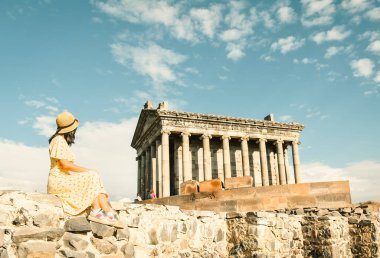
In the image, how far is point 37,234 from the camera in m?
3.68

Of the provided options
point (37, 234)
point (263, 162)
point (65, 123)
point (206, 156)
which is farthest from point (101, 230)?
point (263, 162)

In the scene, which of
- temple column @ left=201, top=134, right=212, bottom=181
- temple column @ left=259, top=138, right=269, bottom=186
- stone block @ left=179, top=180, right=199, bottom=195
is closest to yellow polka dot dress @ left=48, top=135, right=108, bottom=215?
stone block @ left=179, top=180, right=199, bottom=195

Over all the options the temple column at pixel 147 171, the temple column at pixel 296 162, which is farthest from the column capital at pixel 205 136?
the temple column at pixel 296 162

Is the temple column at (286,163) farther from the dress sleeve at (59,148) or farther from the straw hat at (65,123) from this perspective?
the dress sleeve at (59,148)

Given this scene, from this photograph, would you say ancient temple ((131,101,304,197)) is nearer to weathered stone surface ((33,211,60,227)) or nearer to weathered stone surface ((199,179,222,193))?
weathered stone surface ((199,179,222,193))

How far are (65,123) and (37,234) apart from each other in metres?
1.66

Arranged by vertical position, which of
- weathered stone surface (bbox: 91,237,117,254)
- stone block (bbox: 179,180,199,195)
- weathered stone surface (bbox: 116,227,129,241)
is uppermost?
stone block (bbox: 179,180,199,195)

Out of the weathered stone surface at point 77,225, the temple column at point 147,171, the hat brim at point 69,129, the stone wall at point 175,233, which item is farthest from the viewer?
the temple column at point 147,171

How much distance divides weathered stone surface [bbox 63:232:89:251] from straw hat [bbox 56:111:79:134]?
1.47m

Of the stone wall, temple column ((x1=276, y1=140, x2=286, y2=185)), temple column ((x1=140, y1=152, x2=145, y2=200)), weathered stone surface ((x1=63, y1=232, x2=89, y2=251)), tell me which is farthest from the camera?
temple column ((x1=140, y1=152, x2=145, y2=200))

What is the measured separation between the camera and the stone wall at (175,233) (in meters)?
3.77

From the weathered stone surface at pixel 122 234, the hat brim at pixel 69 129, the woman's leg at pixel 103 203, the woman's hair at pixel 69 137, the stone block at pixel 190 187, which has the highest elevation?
the hat brim at pixel 69 129

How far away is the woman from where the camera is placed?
Answer: 4.34m

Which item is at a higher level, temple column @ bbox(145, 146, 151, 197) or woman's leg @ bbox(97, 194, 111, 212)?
temple column @ bbox(145, 146, 151, 197)
